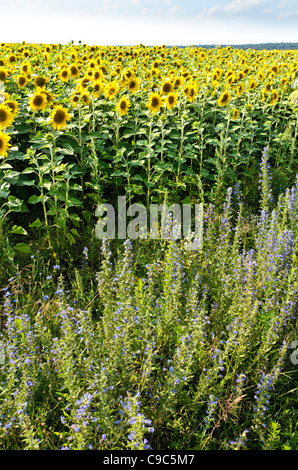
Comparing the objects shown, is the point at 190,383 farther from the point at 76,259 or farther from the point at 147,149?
the point at 147,149

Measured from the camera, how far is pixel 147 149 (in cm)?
490

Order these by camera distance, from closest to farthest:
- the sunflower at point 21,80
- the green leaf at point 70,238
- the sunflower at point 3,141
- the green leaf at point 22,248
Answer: the sunflower at point 3,141 < the green leaf at point 22,248 < the green leaf at point 70,238 < the sunflower at point 21,80

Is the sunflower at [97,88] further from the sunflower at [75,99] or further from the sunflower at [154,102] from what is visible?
the sunflower at [154,102]

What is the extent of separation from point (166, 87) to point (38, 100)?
6.13 ft

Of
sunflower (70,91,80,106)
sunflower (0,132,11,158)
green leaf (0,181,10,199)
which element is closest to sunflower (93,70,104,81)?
sunflower (70,91,80,106)

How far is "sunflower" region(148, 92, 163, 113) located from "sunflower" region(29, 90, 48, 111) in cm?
136

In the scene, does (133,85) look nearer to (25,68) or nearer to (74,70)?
(74,70)

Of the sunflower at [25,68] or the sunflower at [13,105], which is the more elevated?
the sunflower at [25,68]

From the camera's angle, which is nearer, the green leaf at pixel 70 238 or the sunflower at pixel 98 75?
the green leaf at pixel 70 238

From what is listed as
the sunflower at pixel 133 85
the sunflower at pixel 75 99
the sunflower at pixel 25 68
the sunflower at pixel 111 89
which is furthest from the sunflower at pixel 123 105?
the sunflower at pixel 25 68

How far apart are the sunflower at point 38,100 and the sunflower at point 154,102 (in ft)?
4.46

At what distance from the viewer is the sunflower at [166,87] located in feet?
17.1

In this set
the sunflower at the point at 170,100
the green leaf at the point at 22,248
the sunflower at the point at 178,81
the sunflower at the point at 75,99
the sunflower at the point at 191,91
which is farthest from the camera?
the sunflower at the point at 178,81

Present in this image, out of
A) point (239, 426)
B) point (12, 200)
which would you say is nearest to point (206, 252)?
point (239, 426)
